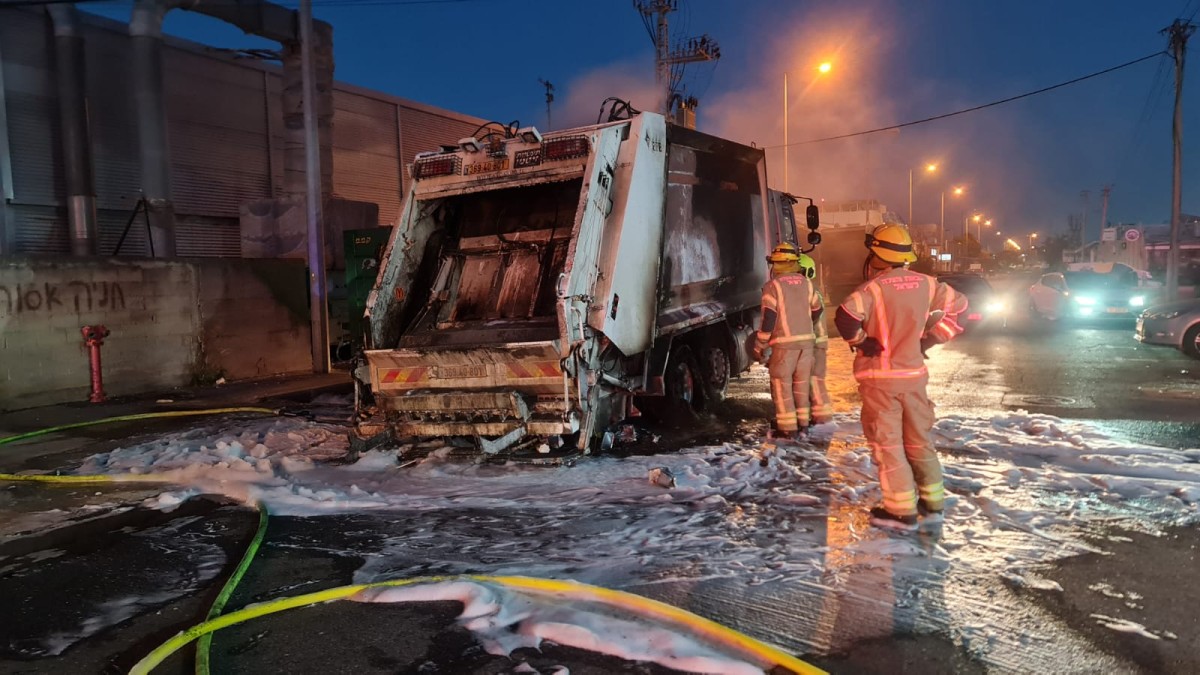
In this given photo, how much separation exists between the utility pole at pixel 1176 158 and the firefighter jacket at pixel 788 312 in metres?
21.7

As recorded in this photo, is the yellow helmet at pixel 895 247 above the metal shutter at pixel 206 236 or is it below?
below

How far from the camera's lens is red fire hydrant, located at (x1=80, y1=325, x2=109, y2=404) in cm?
912

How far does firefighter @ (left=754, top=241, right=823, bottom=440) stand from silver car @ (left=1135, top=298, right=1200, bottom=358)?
787 cm

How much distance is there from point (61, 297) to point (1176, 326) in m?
14.9

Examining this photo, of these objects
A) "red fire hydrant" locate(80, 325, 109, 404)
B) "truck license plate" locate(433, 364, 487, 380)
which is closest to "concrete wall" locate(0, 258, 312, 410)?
"red fire hydrant" locate(80, 325, 109, 404)

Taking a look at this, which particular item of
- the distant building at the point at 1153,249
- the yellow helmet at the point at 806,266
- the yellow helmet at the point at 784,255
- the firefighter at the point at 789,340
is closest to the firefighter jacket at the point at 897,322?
the firefighter at the point at 789,340

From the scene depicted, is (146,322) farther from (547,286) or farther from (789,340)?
(789,340)

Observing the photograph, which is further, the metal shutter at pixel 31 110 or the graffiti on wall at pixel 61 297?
the metal shutter at pixel 31 110

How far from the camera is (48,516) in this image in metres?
4.93

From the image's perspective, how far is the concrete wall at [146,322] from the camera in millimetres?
8891

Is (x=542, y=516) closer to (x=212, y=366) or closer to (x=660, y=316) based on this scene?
(x=660, y=316)

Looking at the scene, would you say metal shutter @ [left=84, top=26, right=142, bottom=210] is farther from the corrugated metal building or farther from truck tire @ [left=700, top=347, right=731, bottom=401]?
truck tire @ [left=700, top=347, right=731, bottom=401]

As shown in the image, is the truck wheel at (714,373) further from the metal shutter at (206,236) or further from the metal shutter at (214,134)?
the metal shutter at (214,134)

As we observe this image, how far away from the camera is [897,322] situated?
170 inches
